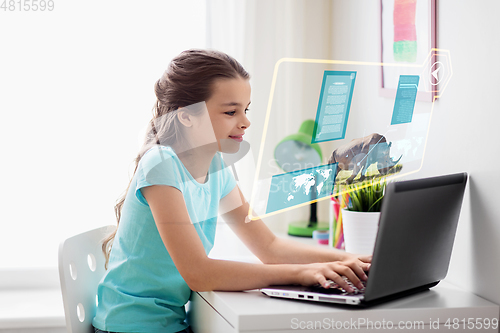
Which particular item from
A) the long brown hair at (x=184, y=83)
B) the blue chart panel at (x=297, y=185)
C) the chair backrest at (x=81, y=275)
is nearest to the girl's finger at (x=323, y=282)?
the blue chart panel at (x=297, y=185)

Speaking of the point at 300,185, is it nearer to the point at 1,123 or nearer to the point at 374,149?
the point at 374,149

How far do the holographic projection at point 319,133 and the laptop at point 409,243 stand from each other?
137 millimetres

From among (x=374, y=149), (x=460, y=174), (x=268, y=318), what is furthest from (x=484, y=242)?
(x=268, y=318)

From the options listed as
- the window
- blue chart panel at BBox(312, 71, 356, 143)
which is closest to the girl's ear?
blue chart panel at BBox(312, 71, 356, 143)

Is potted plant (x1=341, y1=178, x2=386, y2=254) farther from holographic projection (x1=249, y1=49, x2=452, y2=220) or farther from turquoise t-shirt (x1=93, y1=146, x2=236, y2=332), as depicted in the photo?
turquoise t-shirt (x1=93, y1=146, x2=236, y2=332)

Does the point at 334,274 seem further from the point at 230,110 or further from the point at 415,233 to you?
the point at 230,110

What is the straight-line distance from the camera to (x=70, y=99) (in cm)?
152

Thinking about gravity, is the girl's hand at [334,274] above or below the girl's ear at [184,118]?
below

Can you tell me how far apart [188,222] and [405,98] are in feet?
1.65

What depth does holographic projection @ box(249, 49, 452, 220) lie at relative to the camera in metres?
0.75

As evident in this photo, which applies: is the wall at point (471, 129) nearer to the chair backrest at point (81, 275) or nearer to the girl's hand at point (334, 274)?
the girl's hand at point (334, 274)

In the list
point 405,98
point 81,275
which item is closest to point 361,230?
point 405,98

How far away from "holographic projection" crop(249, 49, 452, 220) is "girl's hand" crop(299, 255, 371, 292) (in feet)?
0.40

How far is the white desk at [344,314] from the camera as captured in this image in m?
0.67
